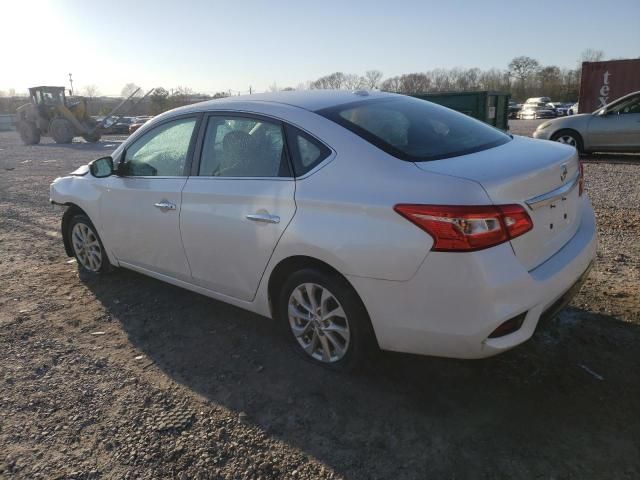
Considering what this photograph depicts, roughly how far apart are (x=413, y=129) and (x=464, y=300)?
1180 millimetres

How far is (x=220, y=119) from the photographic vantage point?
11.5 feet

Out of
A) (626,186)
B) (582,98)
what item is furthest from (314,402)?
(582,98)

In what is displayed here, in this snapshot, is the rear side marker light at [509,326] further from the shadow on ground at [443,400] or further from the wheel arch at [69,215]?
the wheel arch at [69,215]

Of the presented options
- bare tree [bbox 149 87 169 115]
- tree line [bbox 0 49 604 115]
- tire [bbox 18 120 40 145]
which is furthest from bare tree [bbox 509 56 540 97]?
tire [bbox 18 120 40 145]

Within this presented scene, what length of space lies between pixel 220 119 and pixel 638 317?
3.17 m

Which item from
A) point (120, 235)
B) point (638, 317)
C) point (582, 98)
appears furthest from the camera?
point (582, 98)

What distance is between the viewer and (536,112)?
41.0 meters

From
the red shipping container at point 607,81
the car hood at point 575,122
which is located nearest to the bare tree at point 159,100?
the red shipping container at point 607,81

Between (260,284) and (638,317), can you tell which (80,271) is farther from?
(638,317)

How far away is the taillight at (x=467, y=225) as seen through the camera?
2.32 meters

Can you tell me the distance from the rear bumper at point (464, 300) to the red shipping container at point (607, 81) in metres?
20.1

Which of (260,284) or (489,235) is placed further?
(260,284)

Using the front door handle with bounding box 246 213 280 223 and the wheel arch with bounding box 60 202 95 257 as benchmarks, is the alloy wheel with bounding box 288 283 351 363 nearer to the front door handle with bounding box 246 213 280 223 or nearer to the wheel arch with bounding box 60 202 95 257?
the front door handle with bounding box 246 213 280 223

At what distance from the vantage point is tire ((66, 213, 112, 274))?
4.70 meters
